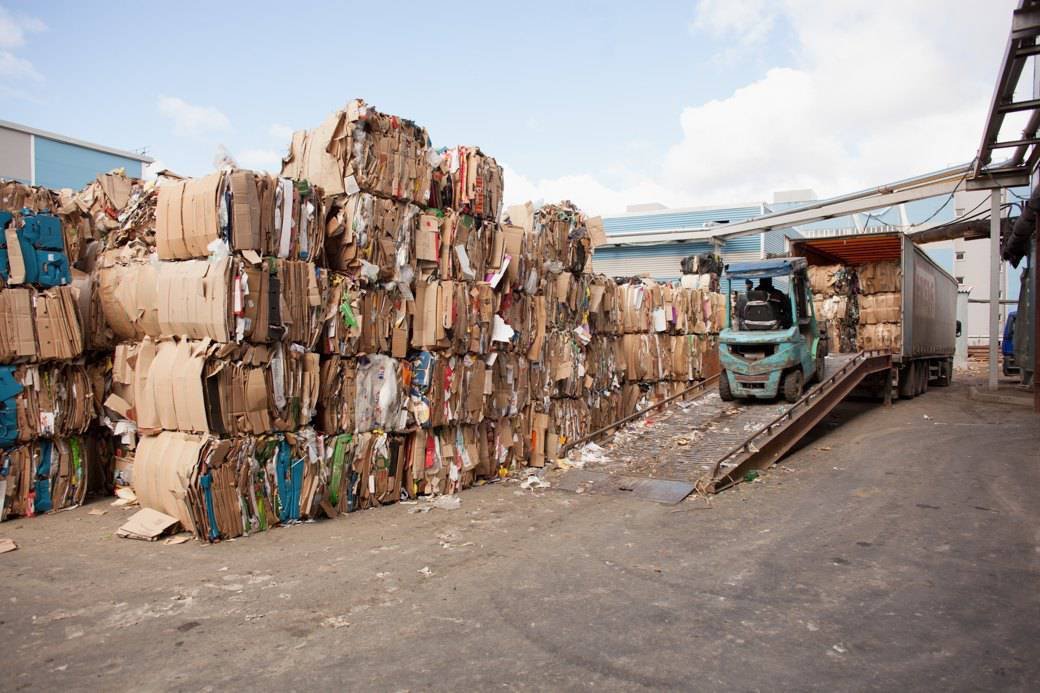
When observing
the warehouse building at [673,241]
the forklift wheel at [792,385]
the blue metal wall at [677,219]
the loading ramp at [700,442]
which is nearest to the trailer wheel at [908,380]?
the loading ramp at [700,442]

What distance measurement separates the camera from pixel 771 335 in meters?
12.8

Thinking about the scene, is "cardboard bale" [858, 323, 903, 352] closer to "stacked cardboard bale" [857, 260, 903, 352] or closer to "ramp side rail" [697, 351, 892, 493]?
"stacked cardboard bale" [857, 260, 903, 352]

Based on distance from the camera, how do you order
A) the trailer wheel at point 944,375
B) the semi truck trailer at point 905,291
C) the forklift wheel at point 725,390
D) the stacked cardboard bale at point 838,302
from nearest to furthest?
the forklift wheel at point 725,390
the semi truck trailer at point 905,291
the stacked cardboard bale at point 838,302
the trailer wheel at point 944,375

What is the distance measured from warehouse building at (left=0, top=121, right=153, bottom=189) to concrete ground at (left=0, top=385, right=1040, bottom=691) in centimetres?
2579

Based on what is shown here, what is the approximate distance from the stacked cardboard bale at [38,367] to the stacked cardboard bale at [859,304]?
55.2 feet

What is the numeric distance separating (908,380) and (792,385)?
697 centimetres

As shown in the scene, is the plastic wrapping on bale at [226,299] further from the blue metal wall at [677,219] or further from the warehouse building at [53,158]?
the blue metal wall at [677,219]

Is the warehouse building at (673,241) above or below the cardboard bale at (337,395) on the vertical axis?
above

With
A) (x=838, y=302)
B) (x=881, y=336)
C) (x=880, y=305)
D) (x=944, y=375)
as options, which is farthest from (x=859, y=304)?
(x=944, y=375)

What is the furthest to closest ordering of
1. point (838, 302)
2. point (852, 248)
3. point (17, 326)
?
point (838, 302) → point (852, 248) → point (17, 326)

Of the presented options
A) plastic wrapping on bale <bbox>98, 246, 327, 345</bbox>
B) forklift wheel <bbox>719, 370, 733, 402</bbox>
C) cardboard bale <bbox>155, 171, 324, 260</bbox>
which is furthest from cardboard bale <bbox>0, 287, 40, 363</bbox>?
forklift wheel <bbox>719, 370, 733, 402</bbox>

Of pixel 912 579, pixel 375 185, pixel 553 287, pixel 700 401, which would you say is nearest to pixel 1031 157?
pixel 700 401

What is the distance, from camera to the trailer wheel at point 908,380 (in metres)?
17.9

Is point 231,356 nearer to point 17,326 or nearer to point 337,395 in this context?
point 337,395
